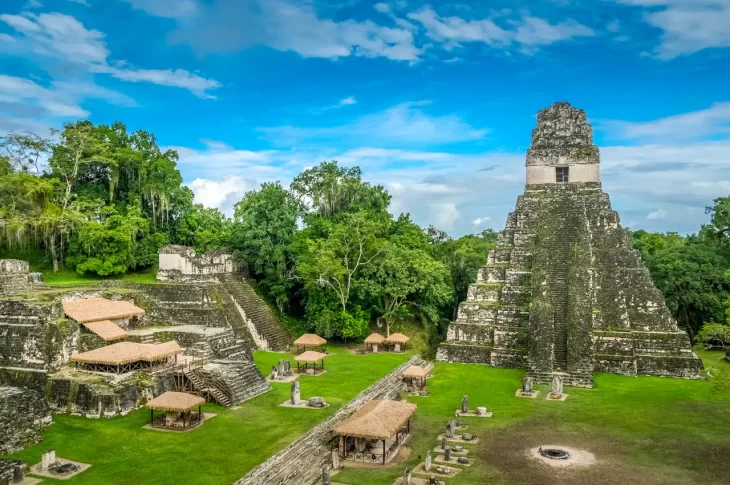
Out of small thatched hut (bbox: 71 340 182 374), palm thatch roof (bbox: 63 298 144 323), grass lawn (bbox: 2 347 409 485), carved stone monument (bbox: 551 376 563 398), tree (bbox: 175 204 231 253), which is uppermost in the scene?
tree (bbox: 175 204 231 253)

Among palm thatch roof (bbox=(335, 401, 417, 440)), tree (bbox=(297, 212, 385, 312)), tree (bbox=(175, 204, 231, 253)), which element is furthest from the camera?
tree (bbox=(175, 204, 231, 253))

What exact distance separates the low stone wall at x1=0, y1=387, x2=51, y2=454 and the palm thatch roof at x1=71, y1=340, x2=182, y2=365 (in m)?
2.34

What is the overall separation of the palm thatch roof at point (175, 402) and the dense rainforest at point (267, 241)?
596 inches

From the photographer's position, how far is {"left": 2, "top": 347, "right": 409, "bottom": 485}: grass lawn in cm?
1467

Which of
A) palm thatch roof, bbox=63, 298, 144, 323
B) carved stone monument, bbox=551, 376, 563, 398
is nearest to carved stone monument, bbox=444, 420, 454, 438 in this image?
carved stone monument, bbox=551, 376, 563, 398

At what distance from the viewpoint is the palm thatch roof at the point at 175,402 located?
17.8 metres

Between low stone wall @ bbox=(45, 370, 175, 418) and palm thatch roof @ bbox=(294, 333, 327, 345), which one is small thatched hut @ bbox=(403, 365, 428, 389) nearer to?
palm thatch roof @ bbox=(294, 333, 327, 345)

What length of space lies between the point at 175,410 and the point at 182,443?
4.01ft

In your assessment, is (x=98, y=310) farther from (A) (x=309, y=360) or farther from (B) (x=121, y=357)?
(A) (x=309, y=360)

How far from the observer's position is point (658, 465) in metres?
15.4

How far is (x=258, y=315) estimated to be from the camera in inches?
1316

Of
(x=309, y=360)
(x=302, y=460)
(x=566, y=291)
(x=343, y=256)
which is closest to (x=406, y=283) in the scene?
(x=343, y=256)

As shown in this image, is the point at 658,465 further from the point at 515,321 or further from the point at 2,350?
the point at 2,350

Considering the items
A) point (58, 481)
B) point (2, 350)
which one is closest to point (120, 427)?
point (58, 481)
